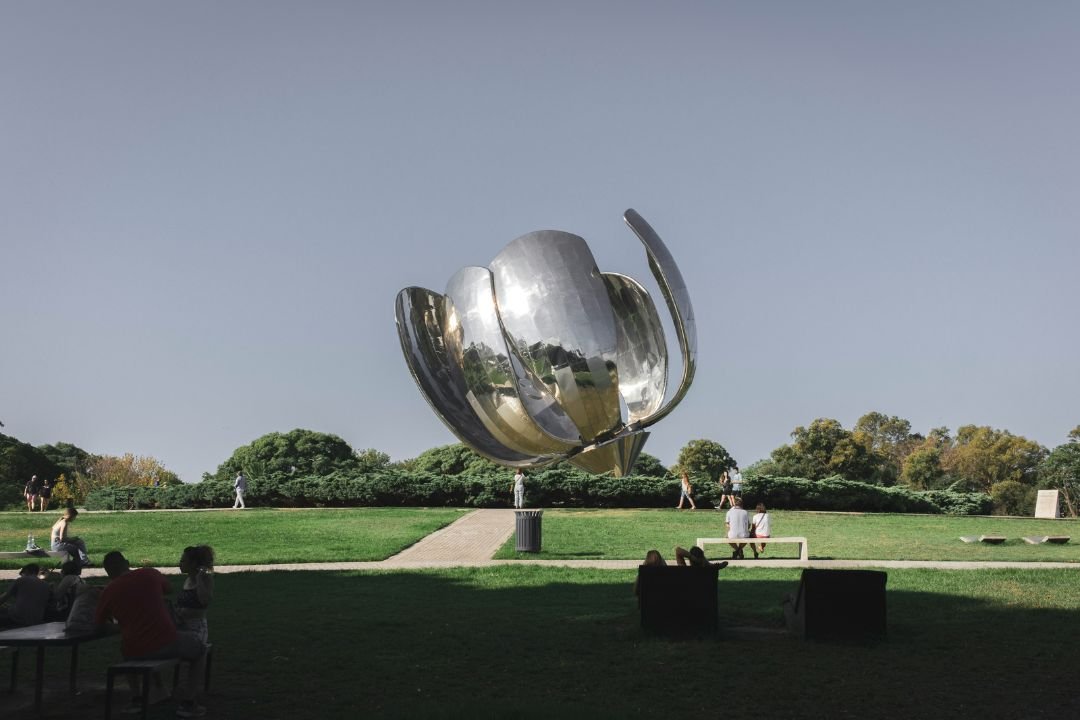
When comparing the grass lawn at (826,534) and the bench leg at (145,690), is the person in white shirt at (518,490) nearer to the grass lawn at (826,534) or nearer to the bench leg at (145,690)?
the grass lawn at (826,534)

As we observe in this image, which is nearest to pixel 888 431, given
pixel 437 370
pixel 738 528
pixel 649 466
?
pixel 649 466

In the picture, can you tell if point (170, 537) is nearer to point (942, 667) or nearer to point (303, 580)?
point (303, 580)

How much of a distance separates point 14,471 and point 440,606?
49589mm

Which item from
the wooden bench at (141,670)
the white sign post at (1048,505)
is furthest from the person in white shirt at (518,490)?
the wooden bench at (141,670)

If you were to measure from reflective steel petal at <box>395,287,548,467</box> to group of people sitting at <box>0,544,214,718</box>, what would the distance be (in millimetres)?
2459

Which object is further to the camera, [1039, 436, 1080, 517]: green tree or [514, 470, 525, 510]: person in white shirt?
[1039, 436, 1080, 517]: green tree

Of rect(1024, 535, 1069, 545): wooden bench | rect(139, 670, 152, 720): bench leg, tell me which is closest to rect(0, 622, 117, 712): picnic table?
rect(139, 670, 152, 720): bench leg

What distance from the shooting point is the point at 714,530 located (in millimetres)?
25156

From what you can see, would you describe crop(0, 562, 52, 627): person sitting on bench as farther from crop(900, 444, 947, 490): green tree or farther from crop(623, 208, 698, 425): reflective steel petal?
crop(900, 444, 947, 490): green tree

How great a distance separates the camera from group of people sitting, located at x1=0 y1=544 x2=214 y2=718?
7535 mm

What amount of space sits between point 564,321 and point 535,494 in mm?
28343

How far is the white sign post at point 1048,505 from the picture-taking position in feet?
110

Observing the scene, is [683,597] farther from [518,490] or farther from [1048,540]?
[518,490]

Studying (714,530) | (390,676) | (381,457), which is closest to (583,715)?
(390,676)
